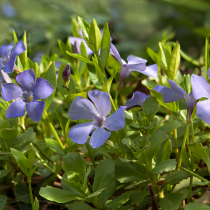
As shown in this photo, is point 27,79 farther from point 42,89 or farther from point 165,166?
point 165,166

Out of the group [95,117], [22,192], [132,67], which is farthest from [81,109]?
[22,192]

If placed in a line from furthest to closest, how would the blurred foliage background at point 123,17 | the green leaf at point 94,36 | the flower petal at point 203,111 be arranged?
1. the blurred foliage background at point 123,17
2. the green leaf at point 94,36
3. the flower petal at point 203,111

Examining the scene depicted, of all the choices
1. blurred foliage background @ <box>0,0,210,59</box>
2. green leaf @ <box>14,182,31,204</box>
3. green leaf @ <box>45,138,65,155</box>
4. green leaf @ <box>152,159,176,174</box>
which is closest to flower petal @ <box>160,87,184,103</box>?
green leaf @ <box>152,159,176,174</box>

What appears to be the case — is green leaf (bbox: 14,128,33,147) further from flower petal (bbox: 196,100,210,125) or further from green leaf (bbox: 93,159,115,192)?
flower petal (bbox: 196,100,210,125)

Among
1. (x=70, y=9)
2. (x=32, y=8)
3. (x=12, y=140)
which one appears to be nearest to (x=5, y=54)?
(x=12, y=140)

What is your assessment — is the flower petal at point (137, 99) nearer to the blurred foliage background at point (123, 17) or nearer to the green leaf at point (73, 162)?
the green leaf at point (73, 162)

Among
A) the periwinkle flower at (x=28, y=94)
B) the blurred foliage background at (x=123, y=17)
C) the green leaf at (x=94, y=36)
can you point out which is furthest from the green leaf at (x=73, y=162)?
the blurred foliage background at (x=123, y=17)

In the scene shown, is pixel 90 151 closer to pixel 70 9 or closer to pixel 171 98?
pixel 171 98
